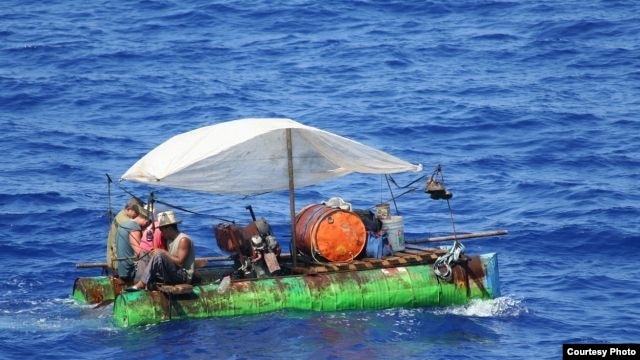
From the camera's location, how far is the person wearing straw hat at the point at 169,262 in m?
18.5

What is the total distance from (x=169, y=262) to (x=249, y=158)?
2250 millimetres

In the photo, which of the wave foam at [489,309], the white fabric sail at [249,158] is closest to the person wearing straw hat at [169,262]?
the white fabric sail at [249,158]

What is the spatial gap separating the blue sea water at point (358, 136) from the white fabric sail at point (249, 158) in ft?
7.83

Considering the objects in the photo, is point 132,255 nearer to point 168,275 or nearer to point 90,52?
point 168,275

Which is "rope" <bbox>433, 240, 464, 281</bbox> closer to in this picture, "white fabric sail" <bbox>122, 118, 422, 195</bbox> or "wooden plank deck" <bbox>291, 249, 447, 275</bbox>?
"wooden plank deck" <bbox>291, 249, 447, 275</bbox>

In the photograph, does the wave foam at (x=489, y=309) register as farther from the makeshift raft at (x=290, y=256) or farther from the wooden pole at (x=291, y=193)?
the wooden pole at (x=291, y=193)

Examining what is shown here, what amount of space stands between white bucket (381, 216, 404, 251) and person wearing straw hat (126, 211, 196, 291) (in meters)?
3.49

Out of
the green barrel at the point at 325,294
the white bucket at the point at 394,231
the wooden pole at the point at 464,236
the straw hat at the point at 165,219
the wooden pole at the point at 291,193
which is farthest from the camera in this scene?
the white bucket at the point at 394,231

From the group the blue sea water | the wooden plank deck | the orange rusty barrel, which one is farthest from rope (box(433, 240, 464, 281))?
the orange rusty barrel

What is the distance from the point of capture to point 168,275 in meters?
18.5

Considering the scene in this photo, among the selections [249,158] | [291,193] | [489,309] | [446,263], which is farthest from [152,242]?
[489,309]

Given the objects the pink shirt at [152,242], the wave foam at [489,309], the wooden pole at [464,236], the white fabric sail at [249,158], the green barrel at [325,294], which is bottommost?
the wave foam at [489,309]

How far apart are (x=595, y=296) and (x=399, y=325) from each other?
4.23 metres

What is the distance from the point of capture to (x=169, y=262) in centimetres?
1853
